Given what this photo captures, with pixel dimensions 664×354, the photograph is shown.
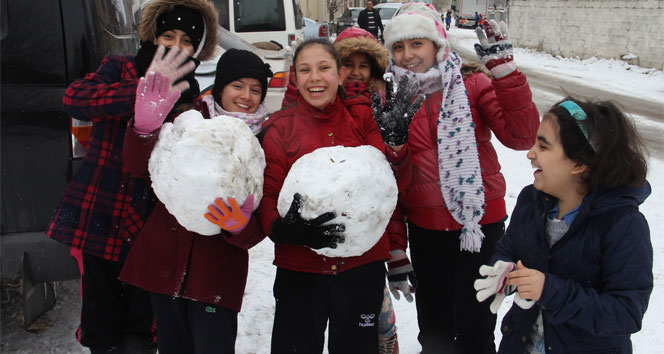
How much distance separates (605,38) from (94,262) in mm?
18024

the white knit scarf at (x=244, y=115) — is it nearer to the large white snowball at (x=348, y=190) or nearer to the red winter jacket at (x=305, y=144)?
the red winter jacket at (x=305, y=144)

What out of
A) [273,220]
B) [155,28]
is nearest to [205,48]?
[155,28]

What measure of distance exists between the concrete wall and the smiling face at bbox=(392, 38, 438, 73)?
14.9 m

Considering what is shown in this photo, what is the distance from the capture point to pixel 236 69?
2.05 metres

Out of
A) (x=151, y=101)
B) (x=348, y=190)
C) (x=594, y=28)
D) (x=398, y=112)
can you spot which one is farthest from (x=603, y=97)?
(x=151, y=101)

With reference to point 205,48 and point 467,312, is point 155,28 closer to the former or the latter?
point 205,48

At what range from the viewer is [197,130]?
171 centimetres

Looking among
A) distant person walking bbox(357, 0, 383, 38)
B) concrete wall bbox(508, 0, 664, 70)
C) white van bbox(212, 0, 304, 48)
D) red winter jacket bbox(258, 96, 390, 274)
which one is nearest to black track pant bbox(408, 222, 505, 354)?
red winter jacket bbox(258, 96, 390, 274)

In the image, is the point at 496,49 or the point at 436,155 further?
the point at 436,155

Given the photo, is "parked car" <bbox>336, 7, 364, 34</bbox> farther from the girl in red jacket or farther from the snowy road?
the girl in red jacket

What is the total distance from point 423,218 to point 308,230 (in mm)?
682

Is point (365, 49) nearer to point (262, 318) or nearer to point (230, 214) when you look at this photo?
point (230, 214)

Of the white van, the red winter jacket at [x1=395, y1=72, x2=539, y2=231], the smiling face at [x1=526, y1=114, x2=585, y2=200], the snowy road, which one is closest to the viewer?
the smiling face at [x1=526, y1=114, x2=585, y2=200]

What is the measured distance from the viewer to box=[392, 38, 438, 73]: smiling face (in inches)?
85.6
